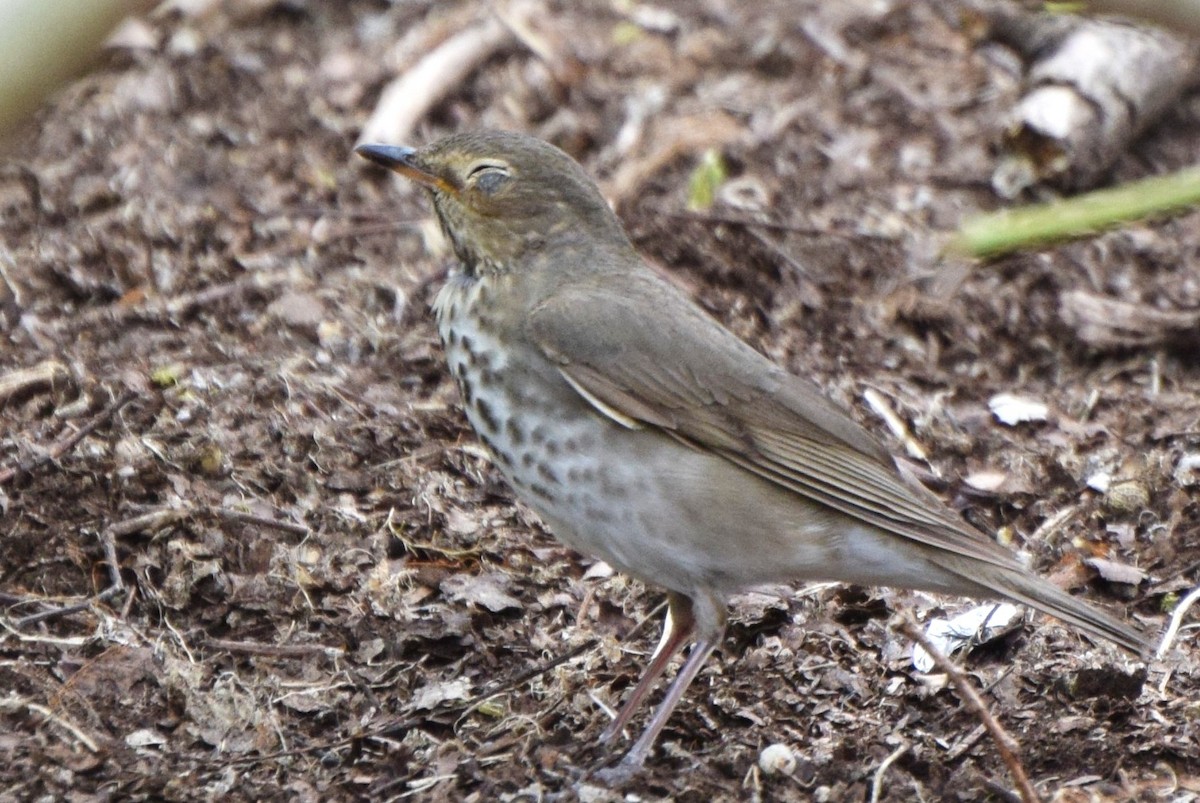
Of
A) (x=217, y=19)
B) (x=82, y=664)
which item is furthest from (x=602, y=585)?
(x=217, y=19)

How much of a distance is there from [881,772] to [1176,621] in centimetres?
122

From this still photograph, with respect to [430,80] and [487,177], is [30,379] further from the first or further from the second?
[430,80]

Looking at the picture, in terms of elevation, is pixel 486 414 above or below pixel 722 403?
above

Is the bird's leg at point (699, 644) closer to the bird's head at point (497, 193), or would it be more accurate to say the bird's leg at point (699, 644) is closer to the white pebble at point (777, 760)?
the white pebble at point (777, 760)

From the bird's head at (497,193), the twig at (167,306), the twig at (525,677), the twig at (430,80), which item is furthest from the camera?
the twig at (430,80)

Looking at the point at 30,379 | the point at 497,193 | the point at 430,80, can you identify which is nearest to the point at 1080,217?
the point at 497,193

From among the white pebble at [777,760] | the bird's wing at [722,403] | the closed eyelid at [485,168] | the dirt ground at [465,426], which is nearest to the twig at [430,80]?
the dirt ground at [465,426]

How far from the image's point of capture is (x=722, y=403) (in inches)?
196

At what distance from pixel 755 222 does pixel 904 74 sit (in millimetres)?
1783

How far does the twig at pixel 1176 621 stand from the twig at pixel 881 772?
91 centimetres

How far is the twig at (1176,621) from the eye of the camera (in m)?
5.07

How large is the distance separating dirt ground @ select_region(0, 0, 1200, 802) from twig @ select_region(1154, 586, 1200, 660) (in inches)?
1.7

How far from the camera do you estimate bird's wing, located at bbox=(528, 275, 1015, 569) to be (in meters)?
4.81

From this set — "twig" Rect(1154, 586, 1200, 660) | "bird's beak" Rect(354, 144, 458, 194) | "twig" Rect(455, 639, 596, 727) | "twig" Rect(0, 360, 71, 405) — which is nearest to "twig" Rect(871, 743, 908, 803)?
"twig" Rect(1154, 586, 1200, 660)
